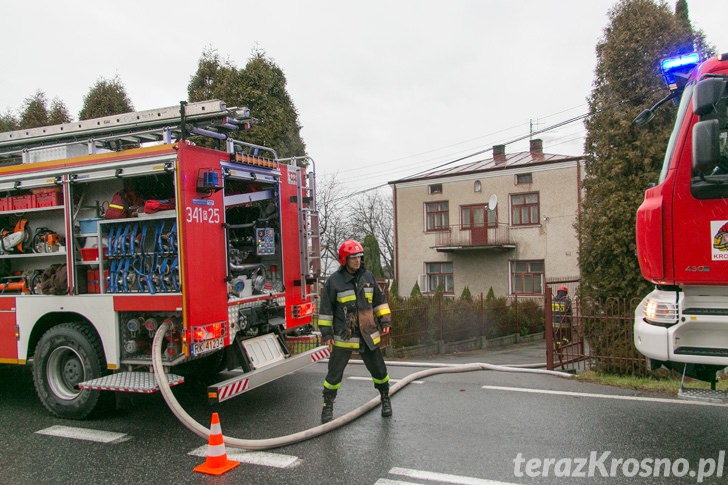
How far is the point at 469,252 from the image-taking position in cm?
2930

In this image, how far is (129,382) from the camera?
544 centimetres

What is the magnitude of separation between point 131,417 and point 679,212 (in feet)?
18.7

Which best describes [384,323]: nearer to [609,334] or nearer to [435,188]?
[609,334]

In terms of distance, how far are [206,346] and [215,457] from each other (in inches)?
53.1

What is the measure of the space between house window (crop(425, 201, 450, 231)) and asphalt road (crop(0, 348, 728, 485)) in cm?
2348

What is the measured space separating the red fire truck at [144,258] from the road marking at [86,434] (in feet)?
0.99

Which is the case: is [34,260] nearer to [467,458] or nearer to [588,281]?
[467,458]

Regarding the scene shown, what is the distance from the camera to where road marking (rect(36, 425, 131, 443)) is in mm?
5270

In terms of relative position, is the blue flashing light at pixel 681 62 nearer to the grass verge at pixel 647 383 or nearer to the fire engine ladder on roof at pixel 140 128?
the grass verge at pixel 647 383

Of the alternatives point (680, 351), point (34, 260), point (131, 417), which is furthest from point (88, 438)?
point (680, 351)

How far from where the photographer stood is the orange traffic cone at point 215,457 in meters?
4.39

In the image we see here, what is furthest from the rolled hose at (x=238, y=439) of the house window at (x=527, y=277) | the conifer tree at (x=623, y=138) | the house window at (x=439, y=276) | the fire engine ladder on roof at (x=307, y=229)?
the house window at (x=439, y=276)

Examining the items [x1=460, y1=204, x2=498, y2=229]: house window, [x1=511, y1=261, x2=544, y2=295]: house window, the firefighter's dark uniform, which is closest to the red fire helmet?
the firefighter's dark uniform
